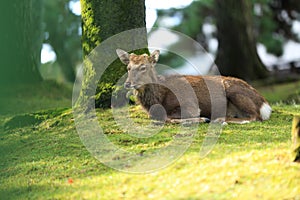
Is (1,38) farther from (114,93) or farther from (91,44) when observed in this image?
(114,93)

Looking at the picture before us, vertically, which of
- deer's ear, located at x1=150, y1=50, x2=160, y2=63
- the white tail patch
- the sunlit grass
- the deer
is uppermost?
deer's ear, located at x1=150, y1=50, x2=160, y2=63

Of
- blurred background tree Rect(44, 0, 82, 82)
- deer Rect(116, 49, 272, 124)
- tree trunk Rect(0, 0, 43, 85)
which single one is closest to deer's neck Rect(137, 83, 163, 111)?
deer Rect(116, 49, 272, 124)

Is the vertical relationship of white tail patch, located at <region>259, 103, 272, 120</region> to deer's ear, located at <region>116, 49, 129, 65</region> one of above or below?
below

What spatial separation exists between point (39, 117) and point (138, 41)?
6.24 ft

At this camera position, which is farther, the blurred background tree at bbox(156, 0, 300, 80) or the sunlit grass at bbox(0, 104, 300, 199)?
the blurred background tree at bbox(156, 0, 300, 80)

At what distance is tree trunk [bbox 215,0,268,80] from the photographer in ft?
55.9

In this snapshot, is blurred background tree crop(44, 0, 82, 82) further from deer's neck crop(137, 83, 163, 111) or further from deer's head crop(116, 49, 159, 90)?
deer's head crop(116, 49, 159, 90)

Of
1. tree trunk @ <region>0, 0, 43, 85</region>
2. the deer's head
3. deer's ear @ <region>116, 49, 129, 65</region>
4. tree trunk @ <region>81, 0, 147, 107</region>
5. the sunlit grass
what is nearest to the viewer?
the sunlit grass

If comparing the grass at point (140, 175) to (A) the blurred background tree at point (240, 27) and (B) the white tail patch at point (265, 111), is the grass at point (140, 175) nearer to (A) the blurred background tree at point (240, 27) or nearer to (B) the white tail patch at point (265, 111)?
(B) the white tail patch at point (265, 111)

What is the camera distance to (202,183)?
5984mm

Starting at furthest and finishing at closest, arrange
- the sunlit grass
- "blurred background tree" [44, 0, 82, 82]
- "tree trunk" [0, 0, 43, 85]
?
1. "blurred background tree" [44, 0, 82, 82]
2. "tree trunk" [0, 0, 43, 85]
3. the sunlit grass

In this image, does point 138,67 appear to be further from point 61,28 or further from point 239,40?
point 61,28

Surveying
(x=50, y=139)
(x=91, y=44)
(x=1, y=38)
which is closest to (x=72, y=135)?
(x=50, y=139)

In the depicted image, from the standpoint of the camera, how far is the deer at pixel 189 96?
868cm
